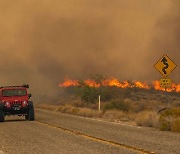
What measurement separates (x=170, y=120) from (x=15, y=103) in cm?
998

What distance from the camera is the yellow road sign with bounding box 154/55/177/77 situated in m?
22.1

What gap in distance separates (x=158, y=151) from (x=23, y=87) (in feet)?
51.2

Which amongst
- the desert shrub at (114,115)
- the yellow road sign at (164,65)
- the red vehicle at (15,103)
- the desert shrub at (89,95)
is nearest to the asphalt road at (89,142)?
the yellow road sign at (164,65)

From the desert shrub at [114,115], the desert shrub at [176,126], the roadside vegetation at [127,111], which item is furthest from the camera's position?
the desert shrub at [114,115]

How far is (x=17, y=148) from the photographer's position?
12430 mm

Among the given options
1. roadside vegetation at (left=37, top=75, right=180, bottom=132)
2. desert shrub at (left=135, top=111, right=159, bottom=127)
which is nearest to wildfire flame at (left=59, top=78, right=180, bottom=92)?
roadside vegetation at (left=37, top=75, right=180, bottom=132)

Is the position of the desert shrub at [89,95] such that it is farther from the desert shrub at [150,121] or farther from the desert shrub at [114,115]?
the desert shrub at [150,121]

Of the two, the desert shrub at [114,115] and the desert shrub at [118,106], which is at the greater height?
the desert shrub at [118,106]

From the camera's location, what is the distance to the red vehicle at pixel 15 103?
81.5ft

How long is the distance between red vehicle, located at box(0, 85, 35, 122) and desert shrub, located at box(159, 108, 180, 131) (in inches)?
A: 326

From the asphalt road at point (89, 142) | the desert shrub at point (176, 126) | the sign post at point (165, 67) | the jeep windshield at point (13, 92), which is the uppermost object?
the sign post at point (165, 67)

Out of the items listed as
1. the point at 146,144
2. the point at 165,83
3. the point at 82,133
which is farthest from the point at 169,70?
the point at 146,144

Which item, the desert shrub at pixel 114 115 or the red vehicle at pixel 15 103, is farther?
the desert shrub at pixel 114 115

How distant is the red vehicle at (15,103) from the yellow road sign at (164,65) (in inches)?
280
